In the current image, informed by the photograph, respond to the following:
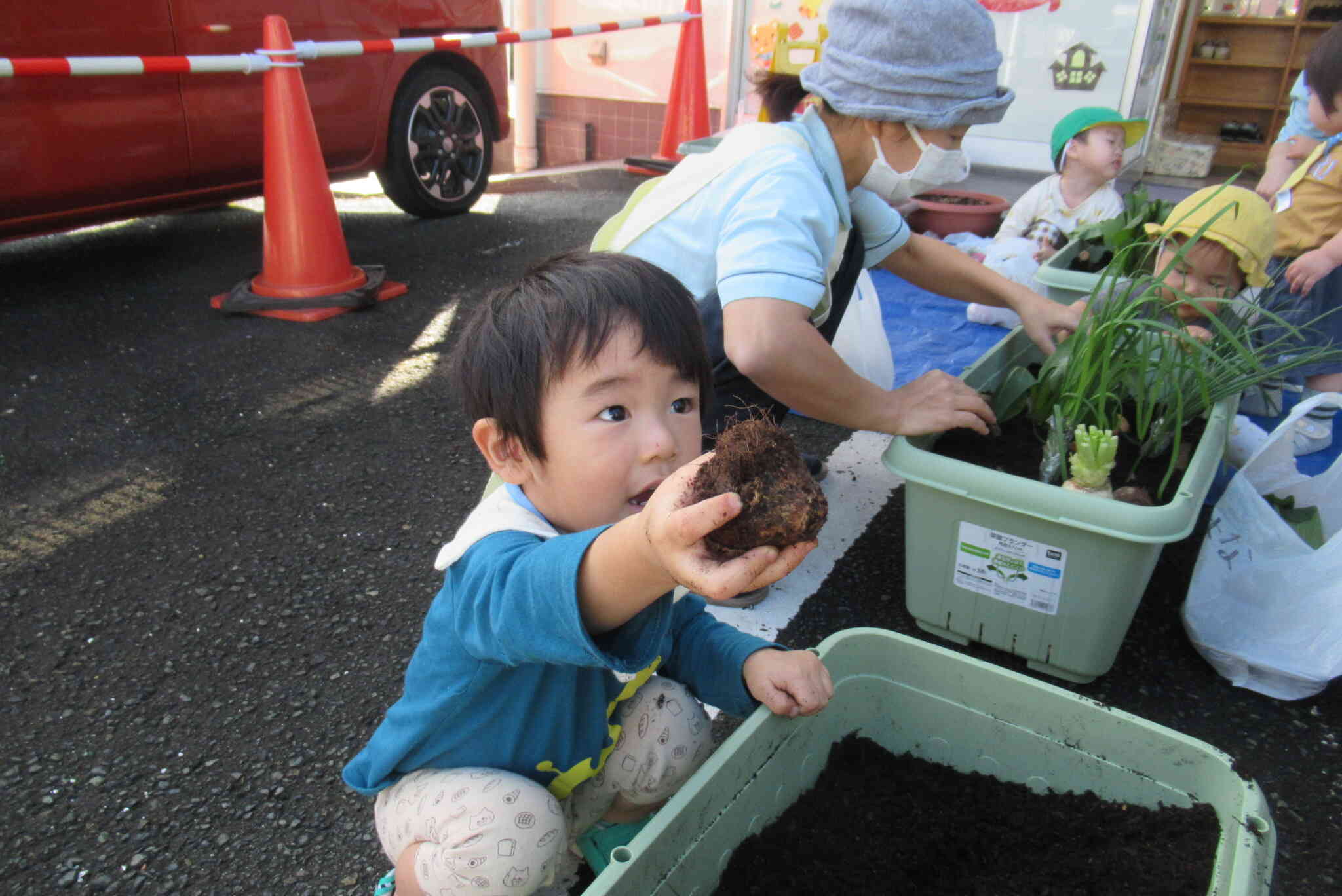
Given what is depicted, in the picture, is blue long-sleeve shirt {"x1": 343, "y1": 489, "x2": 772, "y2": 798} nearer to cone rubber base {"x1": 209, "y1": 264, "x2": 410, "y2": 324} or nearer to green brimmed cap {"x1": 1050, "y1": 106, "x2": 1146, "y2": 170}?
cone rubber base {"x1": 209, "y1": 264, "x2": 410, "y2": 324}

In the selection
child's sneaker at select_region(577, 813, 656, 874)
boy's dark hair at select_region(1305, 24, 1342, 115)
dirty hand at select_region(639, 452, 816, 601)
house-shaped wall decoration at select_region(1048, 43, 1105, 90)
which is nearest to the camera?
dirty hand at select_region(639, 452, 816, 601)

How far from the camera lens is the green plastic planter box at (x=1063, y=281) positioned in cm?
272

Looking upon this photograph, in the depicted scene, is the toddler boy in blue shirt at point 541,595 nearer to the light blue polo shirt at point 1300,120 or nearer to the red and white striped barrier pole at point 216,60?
the red and white striped barrier pole at point 216,60

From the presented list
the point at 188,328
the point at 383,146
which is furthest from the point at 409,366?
the point at 383,146

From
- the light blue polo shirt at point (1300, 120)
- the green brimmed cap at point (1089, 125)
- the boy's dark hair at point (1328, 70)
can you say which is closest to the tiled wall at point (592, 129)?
the green brimmed cap at point (1089, 125)

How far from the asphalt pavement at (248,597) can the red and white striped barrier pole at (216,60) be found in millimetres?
889

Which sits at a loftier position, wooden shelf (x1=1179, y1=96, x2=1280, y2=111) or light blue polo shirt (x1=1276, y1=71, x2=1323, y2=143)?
light blue polo shirt (x1=1276, y1=71, x2=1323, y2=143)

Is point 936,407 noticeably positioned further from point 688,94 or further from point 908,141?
point 688,94

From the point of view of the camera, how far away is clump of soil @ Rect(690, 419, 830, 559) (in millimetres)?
805

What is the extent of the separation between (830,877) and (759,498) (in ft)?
2.45

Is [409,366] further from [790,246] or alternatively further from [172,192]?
[790,246]

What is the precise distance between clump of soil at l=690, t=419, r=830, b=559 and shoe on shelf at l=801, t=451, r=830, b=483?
171 centimetres

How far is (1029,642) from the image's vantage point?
6.04ft

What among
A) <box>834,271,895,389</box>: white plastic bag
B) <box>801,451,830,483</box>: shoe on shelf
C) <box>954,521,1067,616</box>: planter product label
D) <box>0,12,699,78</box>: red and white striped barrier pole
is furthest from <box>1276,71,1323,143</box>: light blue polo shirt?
<box>0,12,699,78</box>: red and white striped barrier pole
